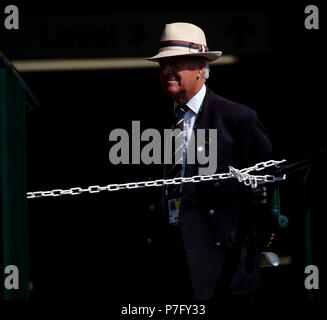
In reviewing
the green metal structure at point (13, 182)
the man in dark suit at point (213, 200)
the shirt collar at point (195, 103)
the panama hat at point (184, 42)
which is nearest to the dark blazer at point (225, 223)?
the man in dark suit at point (213, 200)

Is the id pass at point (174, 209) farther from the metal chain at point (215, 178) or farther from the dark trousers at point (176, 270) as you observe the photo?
the metal chain at point (215, 178)

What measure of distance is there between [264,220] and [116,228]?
2485 millimetres

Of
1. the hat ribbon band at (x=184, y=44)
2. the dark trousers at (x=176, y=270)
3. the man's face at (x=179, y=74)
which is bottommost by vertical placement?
the dark trousers at (x=176, y=270)

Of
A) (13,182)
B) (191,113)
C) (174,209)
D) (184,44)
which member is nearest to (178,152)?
(191,113)

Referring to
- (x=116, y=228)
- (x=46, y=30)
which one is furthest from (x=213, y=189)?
(x=46, y=30)

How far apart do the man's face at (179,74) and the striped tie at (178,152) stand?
15 cm

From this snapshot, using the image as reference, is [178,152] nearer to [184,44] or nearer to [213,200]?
[213,200]

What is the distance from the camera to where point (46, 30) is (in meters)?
7.25

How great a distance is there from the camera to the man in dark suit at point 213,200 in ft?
17.1

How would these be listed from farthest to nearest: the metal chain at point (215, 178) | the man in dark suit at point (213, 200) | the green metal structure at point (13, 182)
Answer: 1. the man in dark suit at point (213, 200)
2. the metal chain at point (215, 178)
3. the green metal structure at point (13, 182)

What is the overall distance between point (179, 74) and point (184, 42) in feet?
0.70

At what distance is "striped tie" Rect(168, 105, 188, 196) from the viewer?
17.5ft

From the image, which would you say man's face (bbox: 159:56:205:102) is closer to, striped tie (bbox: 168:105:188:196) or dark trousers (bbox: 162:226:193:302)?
striped tie (bbox: 168:105:188:196)
